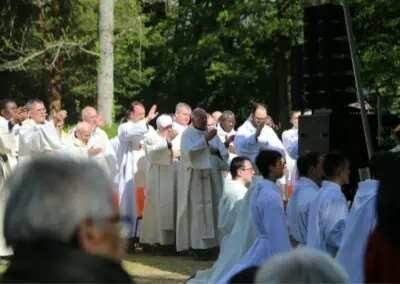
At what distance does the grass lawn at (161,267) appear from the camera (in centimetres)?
1360

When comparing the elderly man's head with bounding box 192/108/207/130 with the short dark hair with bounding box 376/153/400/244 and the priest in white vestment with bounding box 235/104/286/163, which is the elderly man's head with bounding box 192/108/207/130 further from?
the short dark hair with bounding box 376/153/400/244

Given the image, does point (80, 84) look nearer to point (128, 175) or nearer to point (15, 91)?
point (15, 91)

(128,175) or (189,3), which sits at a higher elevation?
(189,3)

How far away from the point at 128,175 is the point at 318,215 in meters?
9.03

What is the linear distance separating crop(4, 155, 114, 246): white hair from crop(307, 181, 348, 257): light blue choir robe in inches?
232

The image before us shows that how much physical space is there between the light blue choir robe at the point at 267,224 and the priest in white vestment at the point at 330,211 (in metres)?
0.47

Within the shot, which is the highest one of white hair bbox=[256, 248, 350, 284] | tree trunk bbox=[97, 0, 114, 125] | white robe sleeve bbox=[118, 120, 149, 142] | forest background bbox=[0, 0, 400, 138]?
forest background bbox=[0, 0, 400, 138]

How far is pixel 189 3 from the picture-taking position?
43.9 metres

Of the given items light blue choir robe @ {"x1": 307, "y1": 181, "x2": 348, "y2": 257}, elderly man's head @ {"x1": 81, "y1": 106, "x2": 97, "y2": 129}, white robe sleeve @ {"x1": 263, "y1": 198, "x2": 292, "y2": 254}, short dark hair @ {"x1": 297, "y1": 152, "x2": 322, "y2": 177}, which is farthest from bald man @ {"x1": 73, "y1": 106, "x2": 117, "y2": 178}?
light blue choir robe @ {"x1": 307, "y1": 181, "x2": 348, "y2": 257}

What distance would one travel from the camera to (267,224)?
32.8 ft

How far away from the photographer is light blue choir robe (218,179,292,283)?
9859 millimetres

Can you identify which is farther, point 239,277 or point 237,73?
point 237,73

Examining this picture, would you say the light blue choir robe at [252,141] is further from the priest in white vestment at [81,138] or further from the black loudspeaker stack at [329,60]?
the black loudspeaker stack at [329,60]

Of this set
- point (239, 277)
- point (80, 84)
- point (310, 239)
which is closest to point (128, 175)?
point (310, 239)
